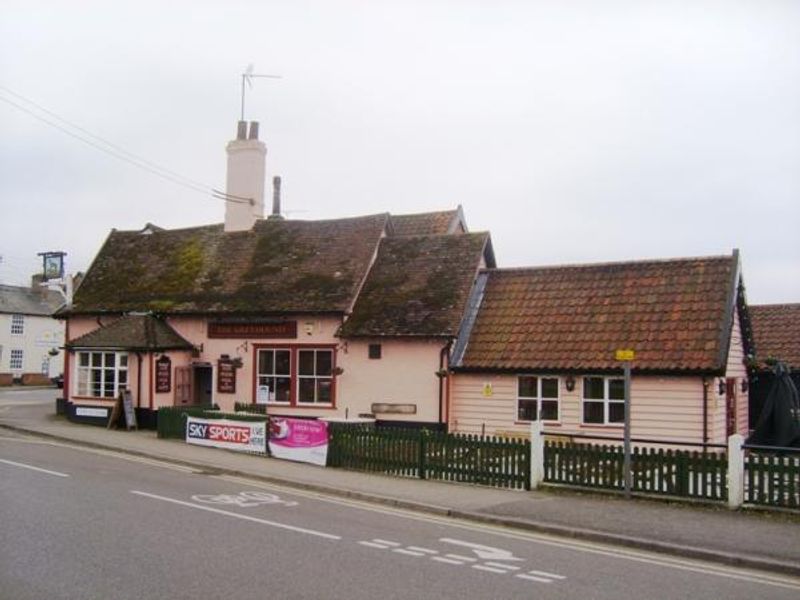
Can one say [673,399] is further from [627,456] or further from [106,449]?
[106,449]

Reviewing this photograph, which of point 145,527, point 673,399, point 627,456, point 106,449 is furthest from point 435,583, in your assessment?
point 106,449

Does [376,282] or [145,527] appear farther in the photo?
[376,282]

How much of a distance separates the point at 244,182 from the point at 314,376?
29.4 ft

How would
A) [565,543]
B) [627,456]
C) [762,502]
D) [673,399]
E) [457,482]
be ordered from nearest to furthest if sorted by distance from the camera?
1. [565,543]
2. [762,502]
3. [627,456]
4. [457,482]
5. [673,399]

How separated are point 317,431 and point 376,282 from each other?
883 centimetres

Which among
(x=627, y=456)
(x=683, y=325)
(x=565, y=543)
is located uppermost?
(x=683, y=325)

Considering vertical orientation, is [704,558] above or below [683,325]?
below

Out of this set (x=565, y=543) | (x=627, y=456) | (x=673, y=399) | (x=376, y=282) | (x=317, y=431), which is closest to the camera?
(x=565, y=543)

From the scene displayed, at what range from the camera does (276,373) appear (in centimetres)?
2675

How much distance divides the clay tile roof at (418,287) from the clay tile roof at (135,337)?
19.6ft

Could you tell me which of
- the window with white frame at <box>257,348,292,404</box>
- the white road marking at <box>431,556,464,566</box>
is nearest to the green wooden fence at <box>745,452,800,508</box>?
the white road marking at <box>431,556,464,566</box>

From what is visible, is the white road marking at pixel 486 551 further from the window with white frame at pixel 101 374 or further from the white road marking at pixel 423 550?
the window with white frame at pixel 101 374

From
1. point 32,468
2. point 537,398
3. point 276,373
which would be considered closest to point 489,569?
point 32,468

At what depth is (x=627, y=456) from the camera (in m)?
14.4
